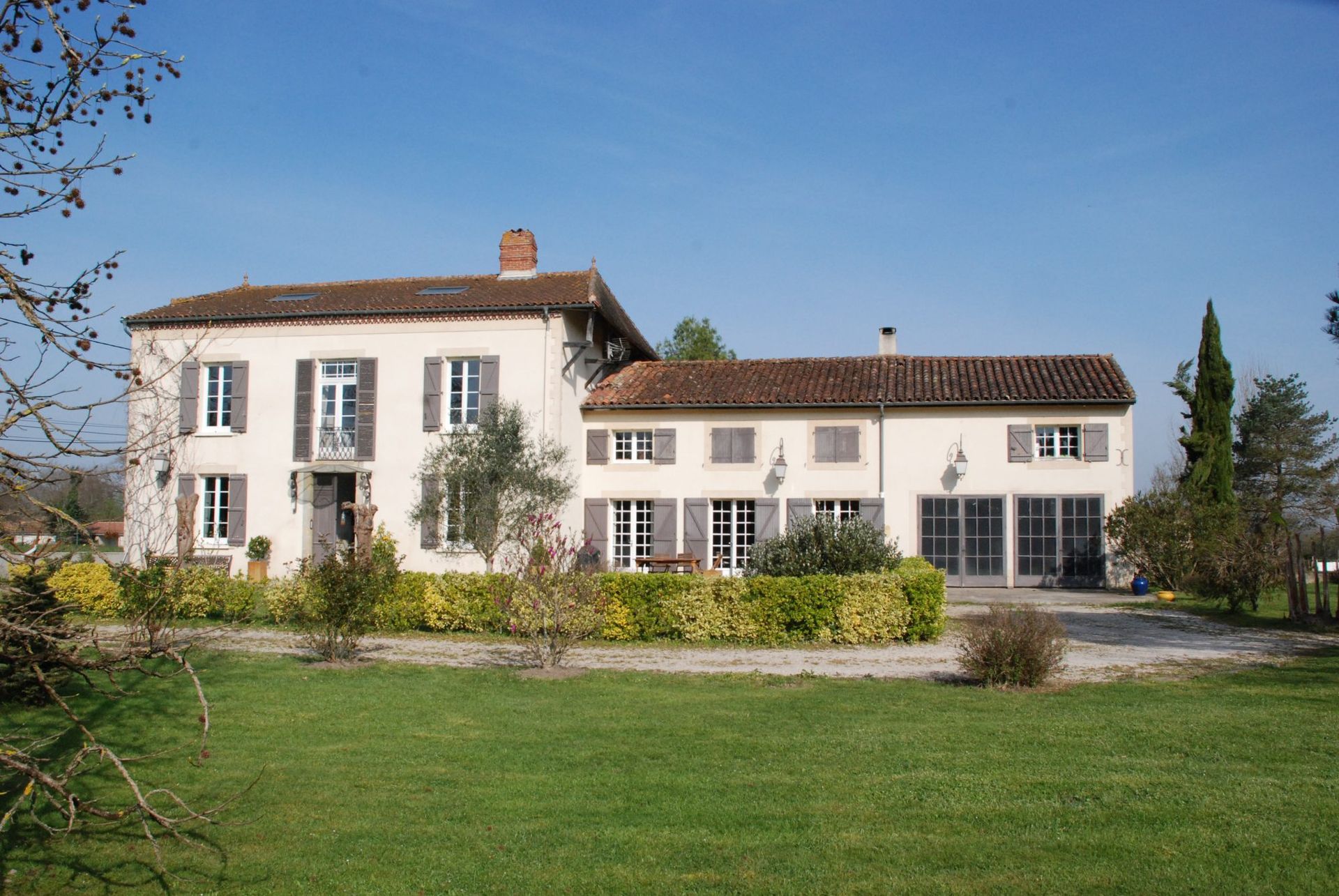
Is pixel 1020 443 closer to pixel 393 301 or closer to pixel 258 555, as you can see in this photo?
pixel 393 301

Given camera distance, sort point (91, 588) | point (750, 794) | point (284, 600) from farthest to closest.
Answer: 1. point (91, 588)
2. point (284, 600)
3. point (750, 794)

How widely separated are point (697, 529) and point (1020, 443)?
7.24 metres

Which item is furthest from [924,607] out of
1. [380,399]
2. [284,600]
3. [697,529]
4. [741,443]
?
[380,399]

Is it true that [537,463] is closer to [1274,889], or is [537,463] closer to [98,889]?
[98,889]

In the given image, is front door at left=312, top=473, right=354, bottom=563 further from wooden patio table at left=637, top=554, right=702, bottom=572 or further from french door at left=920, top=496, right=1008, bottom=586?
french door at left=920, top=496, right=1008, bottom=586

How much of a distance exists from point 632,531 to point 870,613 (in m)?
9.71

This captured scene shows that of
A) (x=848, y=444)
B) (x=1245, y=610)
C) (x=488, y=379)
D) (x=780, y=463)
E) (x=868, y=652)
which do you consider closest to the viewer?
(x=868, y=652)

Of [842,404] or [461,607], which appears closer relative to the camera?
[461,607]

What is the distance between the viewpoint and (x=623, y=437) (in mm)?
23125

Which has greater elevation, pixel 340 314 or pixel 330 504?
pixel 340 314

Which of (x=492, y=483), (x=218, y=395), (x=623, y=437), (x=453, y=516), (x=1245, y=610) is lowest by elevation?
(x=1245, y=610)

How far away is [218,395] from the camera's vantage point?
22.9m

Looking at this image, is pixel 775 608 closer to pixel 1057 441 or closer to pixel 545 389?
pixel 545 389

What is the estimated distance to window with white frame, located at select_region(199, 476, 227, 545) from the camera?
22125mm
